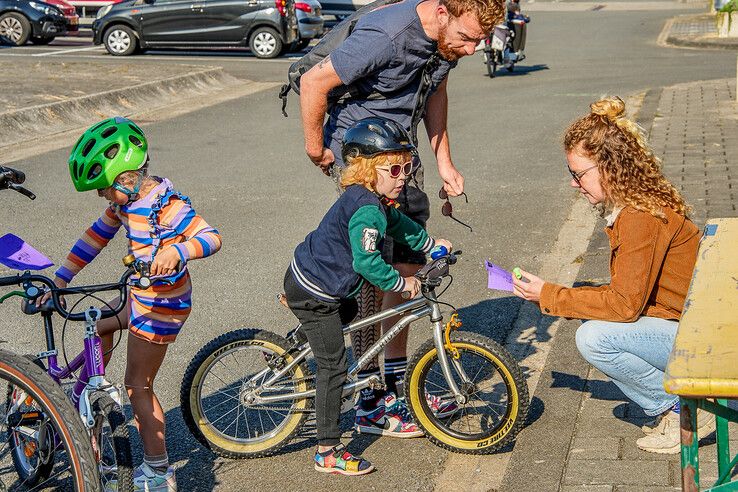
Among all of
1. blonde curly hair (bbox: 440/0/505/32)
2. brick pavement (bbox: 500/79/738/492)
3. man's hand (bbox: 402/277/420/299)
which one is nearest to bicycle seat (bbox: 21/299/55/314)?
man's hand (bbox: 402/277/420/299)

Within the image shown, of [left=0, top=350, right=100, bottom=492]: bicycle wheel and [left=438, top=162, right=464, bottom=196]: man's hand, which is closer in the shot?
[left=0, top=350, right=100, bottom=492]: bicycle wheel

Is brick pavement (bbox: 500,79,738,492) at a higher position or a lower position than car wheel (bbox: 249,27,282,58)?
higher

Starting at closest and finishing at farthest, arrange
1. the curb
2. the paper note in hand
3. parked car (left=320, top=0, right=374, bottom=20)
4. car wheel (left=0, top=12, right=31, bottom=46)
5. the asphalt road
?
the paper note in hand
the asphalt road
the curb
car wheel (left=0, top=12, right=31, bottom=46)
parked car (left=320, top=0, right=374, bottom=20)

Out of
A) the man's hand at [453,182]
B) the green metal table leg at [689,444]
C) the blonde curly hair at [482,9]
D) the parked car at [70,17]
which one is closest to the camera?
the green metal table leg at [689,444]

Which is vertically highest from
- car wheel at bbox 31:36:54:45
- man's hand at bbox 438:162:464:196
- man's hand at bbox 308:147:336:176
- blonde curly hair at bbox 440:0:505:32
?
blonde curly hair at bbox 440:0:505:32

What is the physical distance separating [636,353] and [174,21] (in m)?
18.9

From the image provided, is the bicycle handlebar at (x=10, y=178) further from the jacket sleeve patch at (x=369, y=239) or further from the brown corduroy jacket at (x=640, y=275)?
the brown corduroy jacket at (x=640, y=275)

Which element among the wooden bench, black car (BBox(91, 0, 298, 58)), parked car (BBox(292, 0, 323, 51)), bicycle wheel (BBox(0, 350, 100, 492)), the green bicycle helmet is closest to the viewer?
the wooden bench

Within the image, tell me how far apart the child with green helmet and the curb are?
867 centimetres

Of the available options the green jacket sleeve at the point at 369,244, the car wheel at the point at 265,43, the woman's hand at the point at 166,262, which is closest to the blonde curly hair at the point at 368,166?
the green jacket sleeve at the point at 369,244

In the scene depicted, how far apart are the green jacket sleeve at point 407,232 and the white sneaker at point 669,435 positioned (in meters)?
1.22

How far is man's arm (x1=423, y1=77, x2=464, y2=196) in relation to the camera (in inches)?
208

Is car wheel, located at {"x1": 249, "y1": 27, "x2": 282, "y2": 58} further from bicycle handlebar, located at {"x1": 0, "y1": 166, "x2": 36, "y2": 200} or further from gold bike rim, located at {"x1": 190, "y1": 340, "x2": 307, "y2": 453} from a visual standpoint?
bicycle handlebar, located at {"x1": 0, "y1": 166, "x2": 36, "y2": 200}

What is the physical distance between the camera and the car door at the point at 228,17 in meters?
21.8
